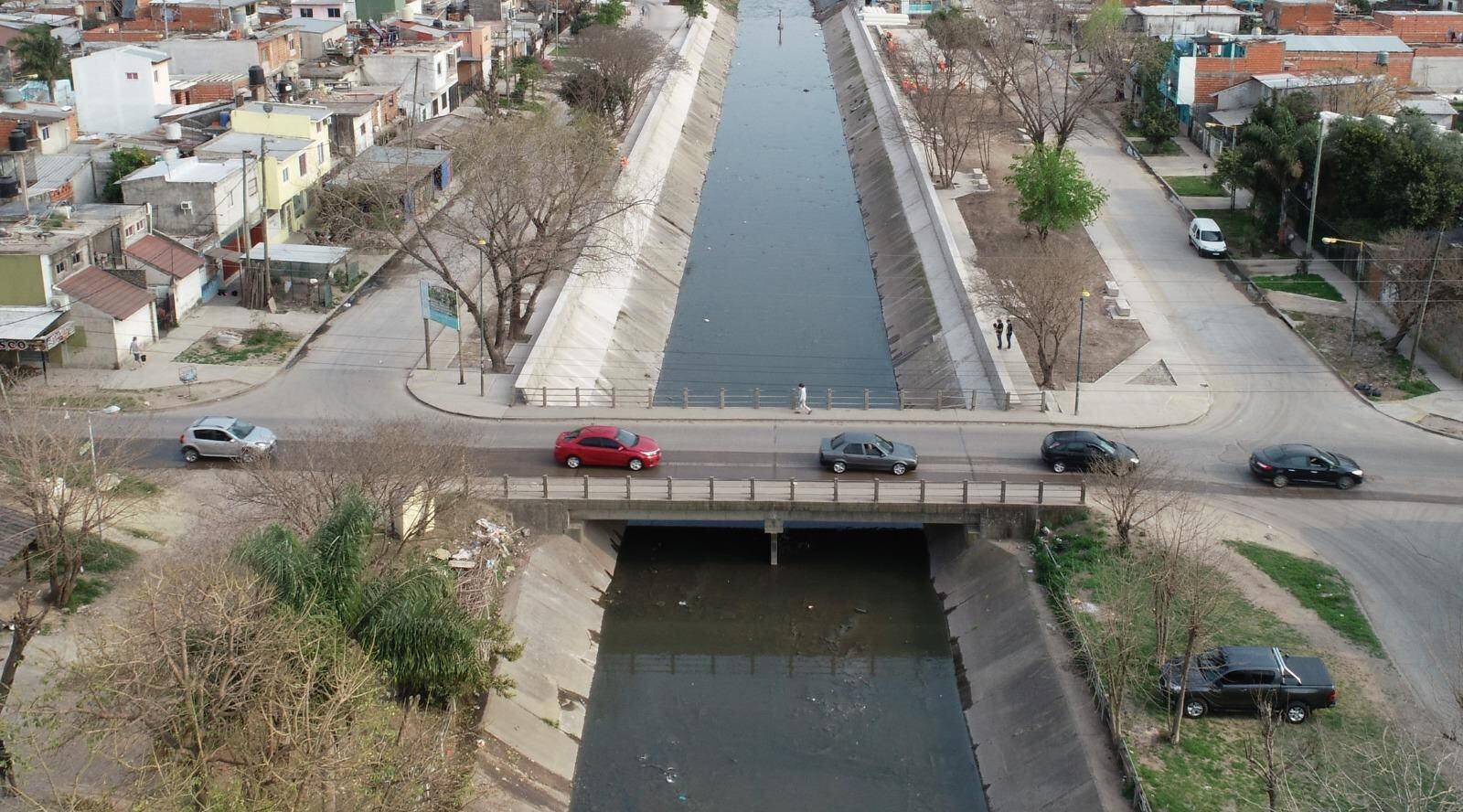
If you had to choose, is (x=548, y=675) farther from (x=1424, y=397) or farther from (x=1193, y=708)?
(x=1424, y=397)

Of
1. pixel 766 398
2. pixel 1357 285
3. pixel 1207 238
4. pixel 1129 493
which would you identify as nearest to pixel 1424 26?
pixel 1207 238

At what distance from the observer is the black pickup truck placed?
116ft

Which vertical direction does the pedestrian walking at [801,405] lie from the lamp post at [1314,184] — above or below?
below

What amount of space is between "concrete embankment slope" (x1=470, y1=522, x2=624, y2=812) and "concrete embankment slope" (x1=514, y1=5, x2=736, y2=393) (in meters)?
9.24

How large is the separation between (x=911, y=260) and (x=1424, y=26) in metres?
59.9

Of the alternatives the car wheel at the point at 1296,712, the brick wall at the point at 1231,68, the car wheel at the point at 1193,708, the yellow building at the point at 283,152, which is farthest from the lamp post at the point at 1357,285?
the yellow building at the point at 283,152

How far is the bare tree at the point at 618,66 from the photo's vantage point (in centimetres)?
9562

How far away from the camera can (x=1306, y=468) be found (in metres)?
46.4

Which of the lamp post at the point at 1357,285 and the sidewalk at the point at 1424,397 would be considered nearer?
the sidewalk at the point at 1424,397

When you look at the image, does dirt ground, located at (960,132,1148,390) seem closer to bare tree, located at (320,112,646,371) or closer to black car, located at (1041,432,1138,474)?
black car, located at (1041,432,1138,474)

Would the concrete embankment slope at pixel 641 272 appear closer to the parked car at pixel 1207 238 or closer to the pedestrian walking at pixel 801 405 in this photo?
the pedestrian walking at pixel 801 405

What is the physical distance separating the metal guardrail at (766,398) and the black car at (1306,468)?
27.9 ft

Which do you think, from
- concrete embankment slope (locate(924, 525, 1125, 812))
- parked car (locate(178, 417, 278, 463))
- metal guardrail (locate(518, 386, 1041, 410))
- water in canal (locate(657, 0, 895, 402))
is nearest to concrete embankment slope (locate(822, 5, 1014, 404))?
metal guardrail (locate(518, 386, 1041, 410))

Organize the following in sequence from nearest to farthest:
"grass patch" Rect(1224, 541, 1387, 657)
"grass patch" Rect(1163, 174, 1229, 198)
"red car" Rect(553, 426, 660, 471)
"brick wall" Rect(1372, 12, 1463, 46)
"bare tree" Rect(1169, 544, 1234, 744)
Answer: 1. "bare tree" Rect(1169, 544, 1234, 744)
2. "grass patch" Rect(1224, 541, 1387, 657)
3. "red car" Rect(553, 426, 660, 471)
4. "grass patch" Rect(1163, 174, 1229, 198)
5. "brick wall" Rect(1372, 12, 1463, 46)
